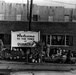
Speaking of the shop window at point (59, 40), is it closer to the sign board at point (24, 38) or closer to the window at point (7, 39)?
the sign board at point (24, 38)

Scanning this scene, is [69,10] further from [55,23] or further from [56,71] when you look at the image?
[56,71]

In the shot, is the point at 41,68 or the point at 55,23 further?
the point at 55,23

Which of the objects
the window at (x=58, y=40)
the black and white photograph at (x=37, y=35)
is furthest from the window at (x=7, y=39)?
the window at (x=58, y=40)

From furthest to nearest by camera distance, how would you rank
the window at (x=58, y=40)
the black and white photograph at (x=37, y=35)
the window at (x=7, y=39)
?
1. the window at (x=58, y=40)
2. the window at (x=7, y=39)
3. the black and white photograph at (x=37, y=35)

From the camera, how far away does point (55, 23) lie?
54.8 ft

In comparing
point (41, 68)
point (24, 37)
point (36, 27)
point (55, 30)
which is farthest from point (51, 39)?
point (41, 68)

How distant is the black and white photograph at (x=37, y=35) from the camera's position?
13777 millimetres

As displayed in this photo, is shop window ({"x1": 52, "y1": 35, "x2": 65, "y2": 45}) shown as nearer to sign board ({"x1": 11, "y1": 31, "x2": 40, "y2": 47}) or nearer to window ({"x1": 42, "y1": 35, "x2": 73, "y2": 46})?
Result: window ({"x1": 42, "y1": 35, "x2": 73, "y2": 46})

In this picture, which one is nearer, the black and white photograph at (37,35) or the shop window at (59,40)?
the black and white photograph at (37,35)

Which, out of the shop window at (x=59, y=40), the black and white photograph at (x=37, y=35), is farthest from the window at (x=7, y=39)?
the shop window at (x=59, y=40)

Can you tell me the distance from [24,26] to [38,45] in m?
4.03

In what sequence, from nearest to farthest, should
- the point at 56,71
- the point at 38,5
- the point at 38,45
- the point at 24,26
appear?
the point at 56,71, the point at 38,45, the point at 24,26, the point at 38,5

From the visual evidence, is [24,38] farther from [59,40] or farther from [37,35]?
[59,40]

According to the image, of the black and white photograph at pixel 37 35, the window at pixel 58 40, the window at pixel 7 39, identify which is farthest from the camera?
the window at pixel 58 40
